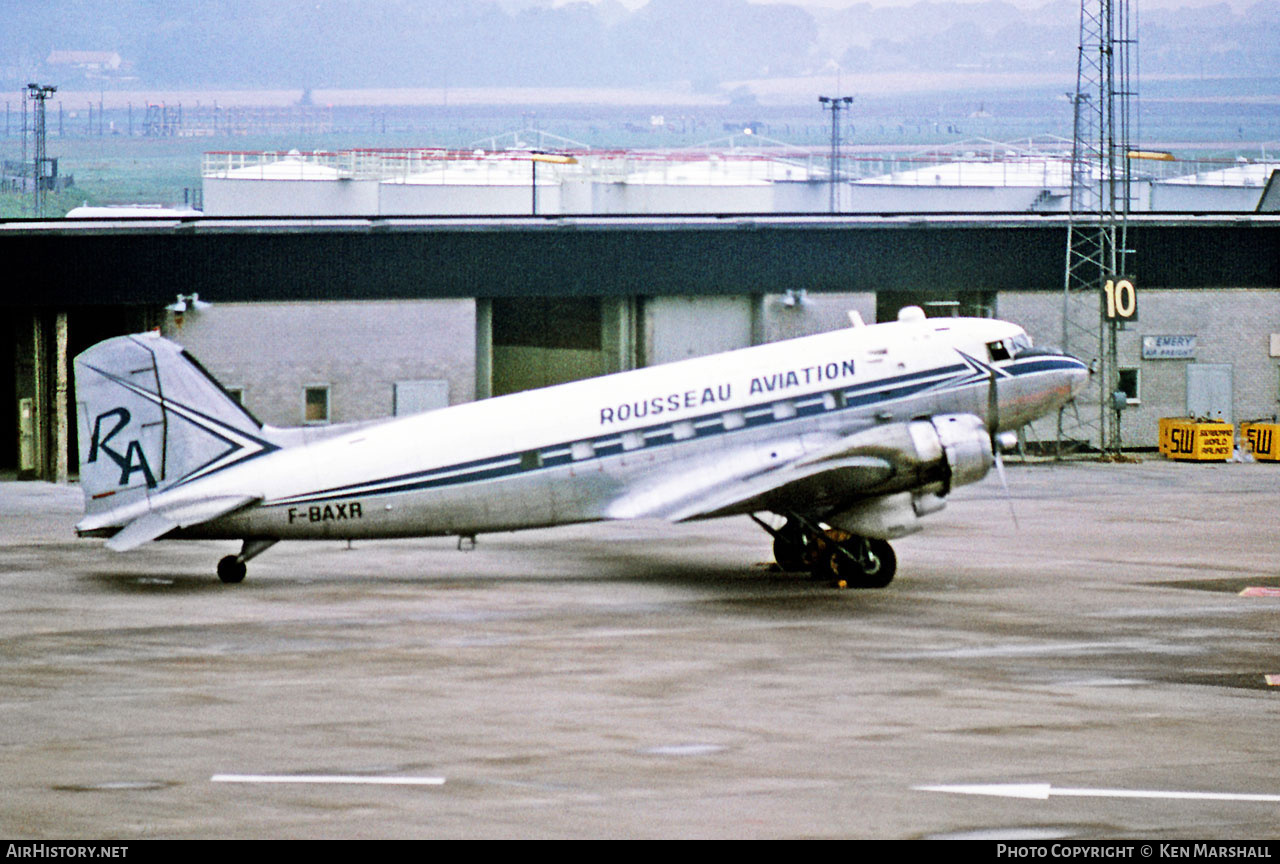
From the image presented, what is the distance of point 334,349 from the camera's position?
52.0 meters

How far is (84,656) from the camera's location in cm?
→ 2441

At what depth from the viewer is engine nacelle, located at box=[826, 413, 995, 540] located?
30109mm

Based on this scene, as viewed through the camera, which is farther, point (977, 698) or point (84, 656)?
point (84, 656)

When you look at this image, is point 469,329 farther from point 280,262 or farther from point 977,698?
point 977,698

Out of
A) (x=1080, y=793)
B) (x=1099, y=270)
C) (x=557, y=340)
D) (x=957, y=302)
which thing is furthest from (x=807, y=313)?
(x=1080, y=793)

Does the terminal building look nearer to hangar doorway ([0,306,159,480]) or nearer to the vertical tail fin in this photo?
hangar doorway ([0,306,159,480])

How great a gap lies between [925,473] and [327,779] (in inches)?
621

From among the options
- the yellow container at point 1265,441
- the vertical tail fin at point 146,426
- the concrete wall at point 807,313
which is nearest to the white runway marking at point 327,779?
the vertical tail fin at point 146,426

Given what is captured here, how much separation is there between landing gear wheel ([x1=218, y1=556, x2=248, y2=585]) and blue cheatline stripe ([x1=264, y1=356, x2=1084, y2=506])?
6.82 ft

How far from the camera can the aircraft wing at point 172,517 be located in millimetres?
28625

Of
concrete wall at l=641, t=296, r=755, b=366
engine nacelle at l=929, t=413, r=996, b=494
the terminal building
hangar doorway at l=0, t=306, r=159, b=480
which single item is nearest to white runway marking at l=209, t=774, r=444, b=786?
engine nacelle at l=929, t=413, r=996, b=494

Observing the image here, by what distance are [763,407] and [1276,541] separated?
48.2 feet

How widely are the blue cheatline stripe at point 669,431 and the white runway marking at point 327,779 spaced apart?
12509 millimetres

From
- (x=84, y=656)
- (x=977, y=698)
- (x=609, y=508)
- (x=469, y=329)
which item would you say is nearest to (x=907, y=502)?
(x=609, y=508)
